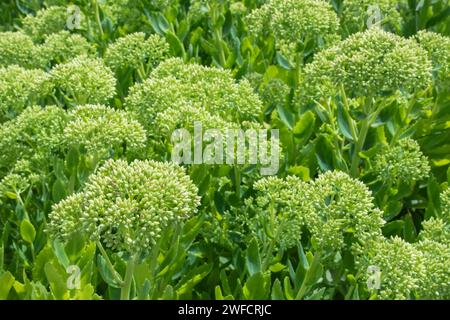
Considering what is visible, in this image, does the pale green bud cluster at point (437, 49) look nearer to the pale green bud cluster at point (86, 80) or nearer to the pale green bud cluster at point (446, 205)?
the pale green bud cluster at point (446, 205)

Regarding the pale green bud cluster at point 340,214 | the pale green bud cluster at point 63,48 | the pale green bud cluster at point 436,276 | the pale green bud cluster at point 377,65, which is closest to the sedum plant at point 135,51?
the pale green bud cluster at point 63,48

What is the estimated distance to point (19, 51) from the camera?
120 inches

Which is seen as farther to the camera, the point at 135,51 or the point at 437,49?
the point at 135,51

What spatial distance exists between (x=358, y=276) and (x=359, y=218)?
134 mm

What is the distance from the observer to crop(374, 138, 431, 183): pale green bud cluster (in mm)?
2297

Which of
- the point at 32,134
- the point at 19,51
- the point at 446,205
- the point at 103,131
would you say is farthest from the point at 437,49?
the point at 19,51

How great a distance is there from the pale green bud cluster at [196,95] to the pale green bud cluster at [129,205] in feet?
1.62

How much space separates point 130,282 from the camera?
1780 millimetres


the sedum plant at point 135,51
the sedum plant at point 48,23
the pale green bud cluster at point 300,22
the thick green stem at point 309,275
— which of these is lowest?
the thick green stem at point 309,275

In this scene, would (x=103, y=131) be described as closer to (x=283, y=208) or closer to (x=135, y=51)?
(x=283, y=208)

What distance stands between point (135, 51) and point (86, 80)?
34cm

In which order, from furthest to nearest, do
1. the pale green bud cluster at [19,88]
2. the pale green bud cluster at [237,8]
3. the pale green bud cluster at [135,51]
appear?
1. the pale green bud cluster at [237,8]
2. the pale green bud cluster at [135,51]
3. the pale green bud cluster at [19,88]

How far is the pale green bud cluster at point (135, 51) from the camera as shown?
2754 mm
